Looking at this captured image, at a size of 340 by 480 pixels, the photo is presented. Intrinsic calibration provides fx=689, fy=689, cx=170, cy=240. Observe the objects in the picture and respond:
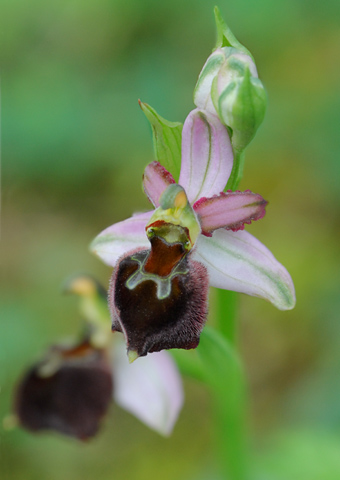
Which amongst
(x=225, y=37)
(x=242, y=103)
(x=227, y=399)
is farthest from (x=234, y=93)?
(x=227, y=399)

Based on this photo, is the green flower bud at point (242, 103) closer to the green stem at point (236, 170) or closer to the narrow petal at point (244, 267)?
the green stem at point (236, 170)

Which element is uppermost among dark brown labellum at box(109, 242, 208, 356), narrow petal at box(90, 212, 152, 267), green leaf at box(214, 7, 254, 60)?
green leaf at box(214, 7, 254, 60)

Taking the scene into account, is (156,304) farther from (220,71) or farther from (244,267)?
(220,71)

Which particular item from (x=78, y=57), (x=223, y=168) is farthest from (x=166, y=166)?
(x=78, y=57)

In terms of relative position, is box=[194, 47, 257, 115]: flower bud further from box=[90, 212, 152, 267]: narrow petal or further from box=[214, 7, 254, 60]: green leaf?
box=[90, 212, 152, 267]: narrow petal

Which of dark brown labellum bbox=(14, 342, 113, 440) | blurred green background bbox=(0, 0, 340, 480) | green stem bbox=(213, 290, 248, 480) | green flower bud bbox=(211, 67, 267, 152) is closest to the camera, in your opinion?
green flower bud bbox=(211, 67, 267, 152)

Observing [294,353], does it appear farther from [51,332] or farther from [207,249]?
[207,249]

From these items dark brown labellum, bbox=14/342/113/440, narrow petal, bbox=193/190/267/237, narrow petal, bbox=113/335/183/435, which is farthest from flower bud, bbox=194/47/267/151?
dark brown labellum, bbox=14/342/113/440

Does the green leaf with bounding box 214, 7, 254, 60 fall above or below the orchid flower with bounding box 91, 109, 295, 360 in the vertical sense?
above
